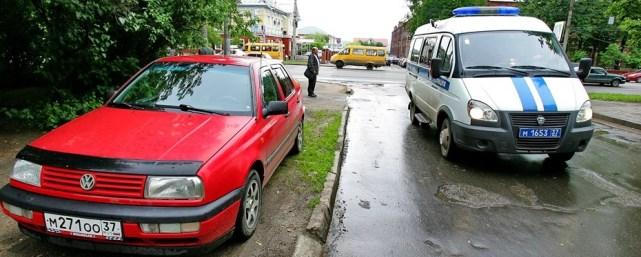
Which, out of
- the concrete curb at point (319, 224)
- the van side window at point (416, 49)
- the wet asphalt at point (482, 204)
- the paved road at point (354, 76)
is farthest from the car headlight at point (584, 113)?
the paved road at point (354, 76)

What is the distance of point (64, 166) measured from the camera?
295cm

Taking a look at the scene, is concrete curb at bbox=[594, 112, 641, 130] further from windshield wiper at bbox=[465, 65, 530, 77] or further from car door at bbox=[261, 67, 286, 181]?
car door at bbox=[261, 67, 286, 181]

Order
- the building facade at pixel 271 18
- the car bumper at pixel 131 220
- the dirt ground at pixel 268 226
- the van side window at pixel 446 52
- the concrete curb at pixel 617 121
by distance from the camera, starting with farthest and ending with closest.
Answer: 1. the building facade at pixel 271 18
2. the concrete curb at pixel 617 121
3. the van side window at pixel 446 52
4. the dirt ground at pixel 268 226
5. the car bumper at pixel 131 220

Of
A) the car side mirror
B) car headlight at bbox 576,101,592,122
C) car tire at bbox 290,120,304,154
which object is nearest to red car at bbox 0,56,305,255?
the car side mirror

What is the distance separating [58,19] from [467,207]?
19.6ft

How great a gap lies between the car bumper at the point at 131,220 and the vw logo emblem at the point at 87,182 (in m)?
0.10

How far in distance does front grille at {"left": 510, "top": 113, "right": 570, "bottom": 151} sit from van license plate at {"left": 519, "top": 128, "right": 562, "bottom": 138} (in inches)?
1.6

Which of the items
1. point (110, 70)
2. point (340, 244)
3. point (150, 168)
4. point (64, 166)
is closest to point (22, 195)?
point (64, 166)

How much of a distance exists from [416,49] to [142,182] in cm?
810

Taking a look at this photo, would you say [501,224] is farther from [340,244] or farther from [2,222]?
[2,222]

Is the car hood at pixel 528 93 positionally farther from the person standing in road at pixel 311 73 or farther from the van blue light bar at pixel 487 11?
Result: the person standing in road at pixel 311 73

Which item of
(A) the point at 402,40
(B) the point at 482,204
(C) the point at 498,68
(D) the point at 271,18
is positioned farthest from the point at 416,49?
(A) the point at 402,40

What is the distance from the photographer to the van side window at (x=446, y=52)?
7027 mm

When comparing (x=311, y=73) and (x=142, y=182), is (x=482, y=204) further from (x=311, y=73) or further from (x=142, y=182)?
(x=311, y=73)
